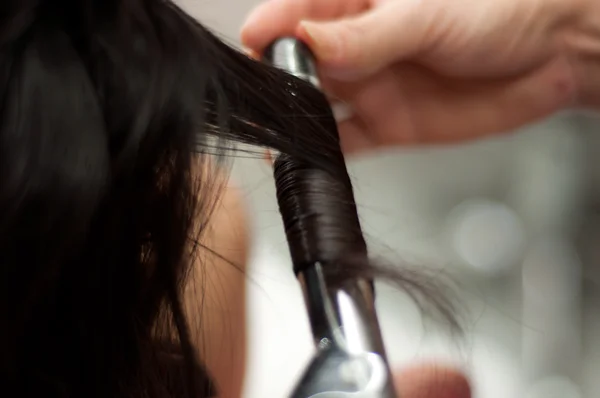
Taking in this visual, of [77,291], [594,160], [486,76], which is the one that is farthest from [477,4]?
[594,160]

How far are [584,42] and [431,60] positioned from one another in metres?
0.12

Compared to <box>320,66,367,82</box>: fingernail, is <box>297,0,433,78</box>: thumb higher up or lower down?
higher up

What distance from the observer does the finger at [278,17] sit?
1.36ft

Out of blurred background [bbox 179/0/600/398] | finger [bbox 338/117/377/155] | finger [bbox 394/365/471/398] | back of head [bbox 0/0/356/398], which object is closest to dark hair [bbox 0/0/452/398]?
back of head [bbox 0/0/356/398]

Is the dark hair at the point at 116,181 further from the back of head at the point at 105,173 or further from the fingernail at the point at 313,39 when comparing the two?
the fingernail at the point at 313,39

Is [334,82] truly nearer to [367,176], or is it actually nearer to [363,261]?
[363,261]

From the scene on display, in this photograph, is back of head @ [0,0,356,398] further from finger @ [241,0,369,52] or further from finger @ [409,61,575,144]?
finger @ [409,61,575,144]

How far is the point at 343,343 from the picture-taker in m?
0.22

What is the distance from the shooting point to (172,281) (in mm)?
241

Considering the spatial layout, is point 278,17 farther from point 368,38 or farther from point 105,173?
point 105,173

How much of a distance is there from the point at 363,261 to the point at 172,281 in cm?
7

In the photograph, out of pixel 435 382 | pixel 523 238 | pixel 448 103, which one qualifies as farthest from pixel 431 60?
pixel 523 238

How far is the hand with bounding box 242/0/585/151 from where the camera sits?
0.42 meters

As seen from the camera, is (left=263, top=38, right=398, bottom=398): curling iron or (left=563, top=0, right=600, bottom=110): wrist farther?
(left=563, top=0, right=600, bottom=110): wrist
